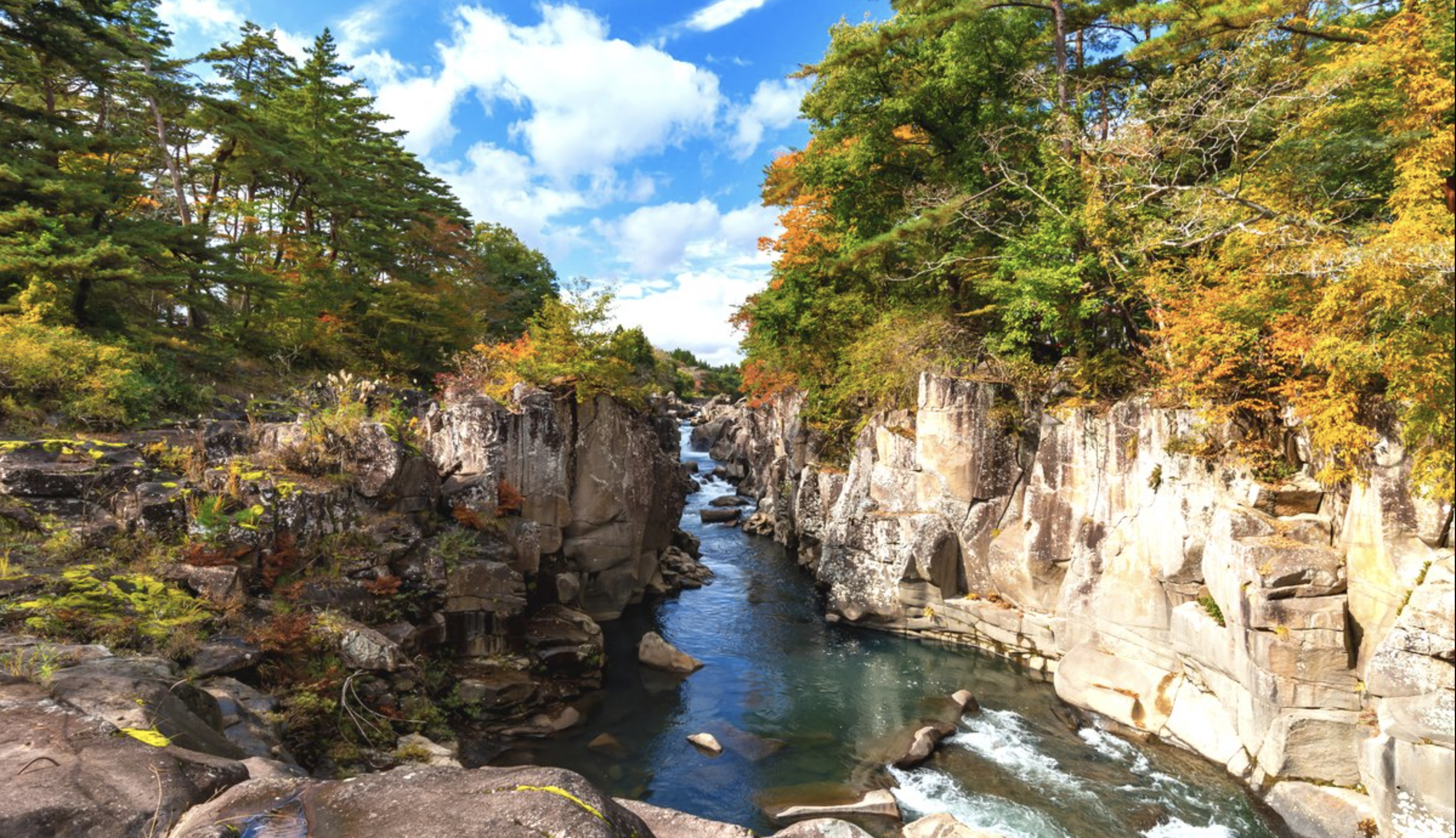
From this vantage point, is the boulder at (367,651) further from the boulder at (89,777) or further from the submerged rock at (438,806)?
the submerged rock at (438,806)

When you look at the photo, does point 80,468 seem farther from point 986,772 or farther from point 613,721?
point 986,772

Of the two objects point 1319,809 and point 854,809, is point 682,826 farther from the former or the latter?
point 1319,809

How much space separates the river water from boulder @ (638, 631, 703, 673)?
0.37 m

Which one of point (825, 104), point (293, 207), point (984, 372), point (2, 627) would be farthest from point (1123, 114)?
point (293, 207)

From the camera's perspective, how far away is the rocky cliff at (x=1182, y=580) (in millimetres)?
10336

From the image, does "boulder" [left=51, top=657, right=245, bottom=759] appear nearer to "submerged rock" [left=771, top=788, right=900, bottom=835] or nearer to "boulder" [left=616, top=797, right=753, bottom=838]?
"boulder" [left=616, top=797, right=753, bottom=838]

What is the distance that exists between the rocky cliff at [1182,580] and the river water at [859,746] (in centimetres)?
111

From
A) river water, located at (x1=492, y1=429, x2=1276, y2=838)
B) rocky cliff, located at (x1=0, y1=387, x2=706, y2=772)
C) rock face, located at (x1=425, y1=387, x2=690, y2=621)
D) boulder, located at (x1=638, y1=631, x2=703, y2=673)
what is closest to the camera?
rocky cliff, located at (x1=0, y1=387, x2=706, y2=772)

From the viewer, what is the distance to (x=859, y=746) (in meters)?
14.7

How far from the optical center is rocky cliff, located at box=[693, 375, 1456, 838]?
33.9ft

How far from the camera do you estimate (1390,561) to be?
11.0 metres

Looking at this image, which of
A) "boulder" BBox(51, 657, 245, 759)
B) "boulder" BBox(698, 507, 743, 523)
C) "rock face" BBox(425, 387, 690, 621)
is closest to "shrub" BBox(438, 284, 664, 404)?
"rock face" BBox(425, 387, 690, 621)

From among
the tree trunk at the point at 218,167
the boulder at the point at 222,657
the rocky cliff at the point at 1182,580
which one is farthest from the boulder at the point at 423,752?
the tree trunk at the point at 218,167

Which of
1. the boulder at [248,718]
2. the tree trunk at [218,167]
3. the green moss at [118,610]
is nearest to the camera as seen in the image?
the boulder at [248,718]
